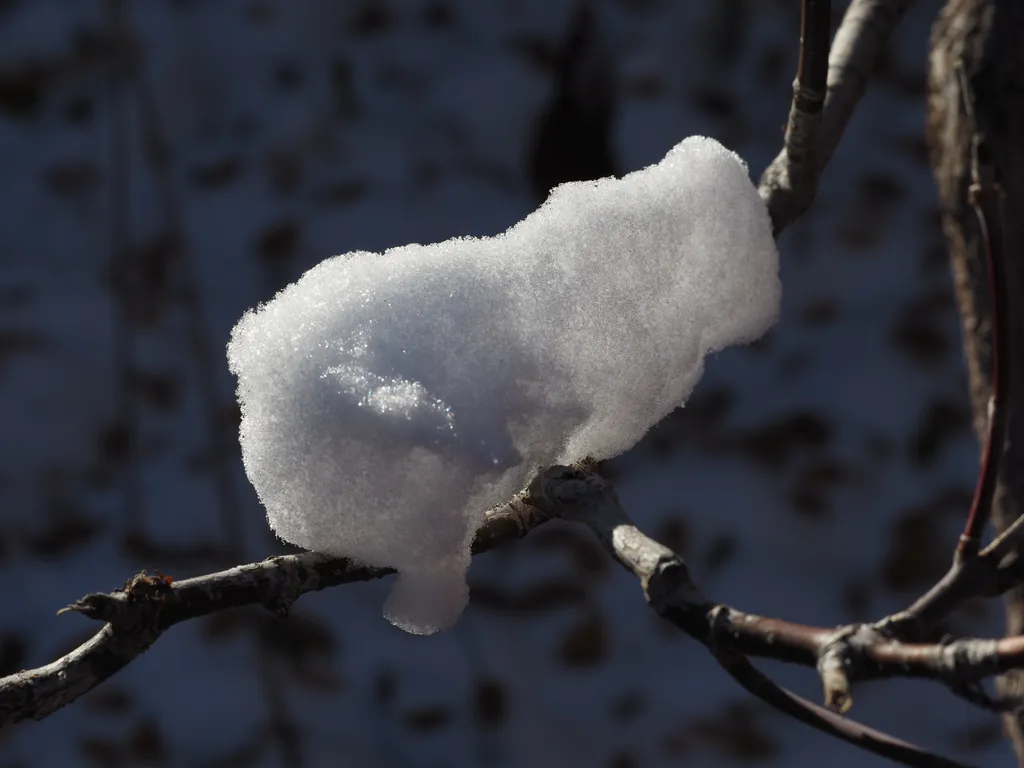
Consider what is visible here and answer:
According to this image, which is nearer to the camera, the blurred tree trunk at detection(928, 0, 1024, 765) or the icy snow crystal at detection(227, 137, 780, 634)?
the icy snow crystal at detection(227, 137, 780, 634)

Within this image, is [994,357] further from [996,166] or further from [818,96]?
[996,166]

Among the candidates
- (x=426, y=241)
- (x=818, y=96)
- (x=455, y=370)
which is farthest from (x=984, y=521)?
(x=426, y=241)

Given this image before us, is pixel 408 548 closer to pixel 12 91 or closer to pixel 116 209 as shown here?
pixel 116 209

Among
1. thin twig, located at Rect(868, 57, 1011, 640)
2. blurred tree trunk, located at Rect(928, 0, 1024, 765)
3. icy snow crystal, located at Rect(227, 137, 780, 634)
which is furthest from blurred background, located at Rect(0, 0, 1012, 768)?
thin twig, located at Rect(868, 57, 1011, 640)

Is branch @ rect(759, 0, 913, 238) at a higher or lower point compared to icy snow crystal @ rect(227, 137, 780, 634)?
higher

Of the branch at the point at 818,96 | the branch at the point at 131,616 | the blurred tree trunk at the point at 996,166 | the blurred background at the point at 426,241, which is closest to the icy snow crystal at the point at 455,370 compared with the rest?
the branch at the point at 131,616

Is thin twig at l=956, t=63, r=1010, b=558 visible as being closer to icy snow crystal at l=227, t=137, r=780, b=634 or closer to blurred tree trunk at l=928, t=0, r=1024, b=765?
icy snow crystal at l=227, t=137, r=780, b=634

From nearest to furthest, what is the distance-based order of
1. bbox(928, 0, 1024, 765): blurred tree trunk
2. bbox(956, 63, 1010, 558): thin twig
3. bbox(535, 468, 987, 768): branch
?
bbox(535, 468, 987, 768): branch < bbox(956, 63, 1010, 558): thin twig < bbox(928, 0, 1024, 765): blurred tree trunk

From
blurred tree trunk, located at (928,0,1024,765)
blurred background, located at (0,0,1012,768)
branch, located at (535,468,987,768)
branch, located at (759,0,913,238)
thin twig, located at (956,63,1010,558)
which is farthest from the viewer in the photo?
blurred background, located at (0,0,1012,768)
